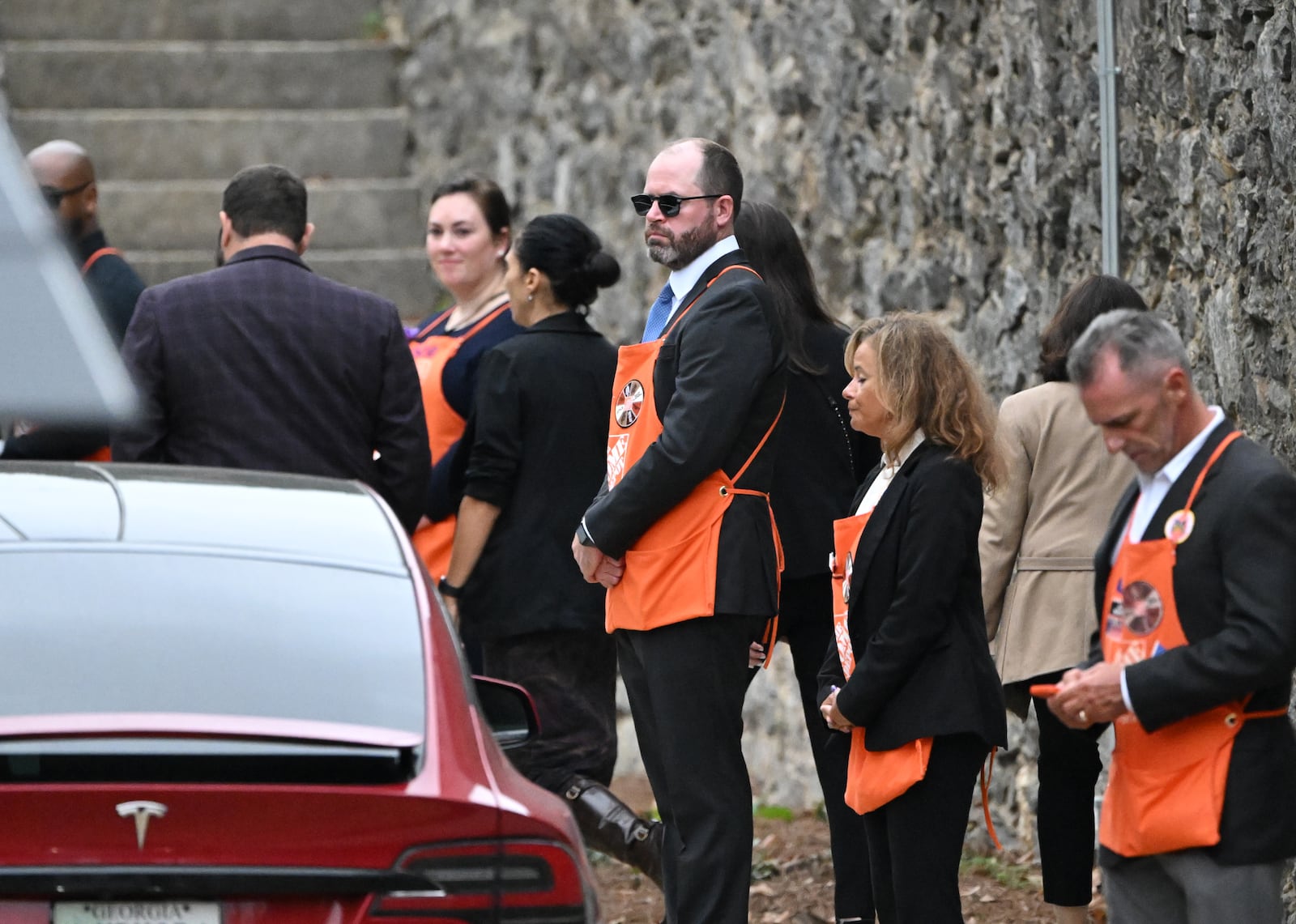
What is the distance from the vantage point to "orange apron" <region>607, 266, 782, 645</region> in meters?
4.58

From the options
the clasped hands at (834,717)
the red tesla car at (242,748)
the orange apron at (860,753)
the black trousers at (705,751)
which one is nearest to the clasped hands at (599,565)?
the black trousers at (705,751)

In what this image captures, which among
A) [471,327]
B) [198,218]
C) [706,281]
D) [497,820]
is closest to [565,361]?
[471,327]

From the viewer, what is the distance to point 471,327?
21.2 feet

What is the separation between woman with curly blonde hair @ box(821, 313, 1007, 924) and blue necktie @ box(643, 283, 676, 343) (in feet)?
2.41

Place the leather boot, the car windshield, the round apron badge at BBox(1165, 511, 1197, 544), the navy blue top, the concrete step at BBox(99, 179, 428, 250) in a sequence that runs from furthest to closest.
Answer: the concrete step at BBox(99, 179, 428, 250)
the navy blue top
the leather boot
the round apron badge at BBox(1165, 511, 1197, 544)
the car windshield

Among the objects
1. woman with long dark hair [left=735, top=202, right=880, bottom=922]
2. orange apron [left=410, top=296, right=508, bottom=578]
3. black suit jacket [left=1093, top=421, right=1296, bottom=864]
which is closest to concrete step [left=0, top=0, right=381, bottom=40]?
orange apron [left=410, top=296, right=508, bottom=578]

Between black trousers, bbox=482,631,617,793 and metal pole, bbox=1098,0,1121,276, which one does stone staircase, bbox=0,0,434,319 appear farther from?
metal pole, bbox=1098,0,1121,276

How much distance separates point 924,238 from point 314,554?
14.1 ft

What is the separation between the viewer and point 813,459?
17.1 ft

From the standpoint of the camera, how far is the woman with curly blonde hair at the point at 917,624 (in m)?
4.09

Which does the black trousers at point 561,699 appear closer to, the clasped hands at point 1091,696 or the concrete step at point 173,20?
the clasped hands at point 1091,696

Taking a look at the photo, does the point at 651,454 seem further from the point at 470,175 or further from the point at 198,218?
the point at 198,218

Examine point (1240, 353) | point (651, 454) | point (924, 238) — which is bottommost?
point (651, 454)

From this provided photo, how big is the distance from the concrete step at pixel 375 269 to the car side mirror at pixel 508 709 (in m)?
7.34
